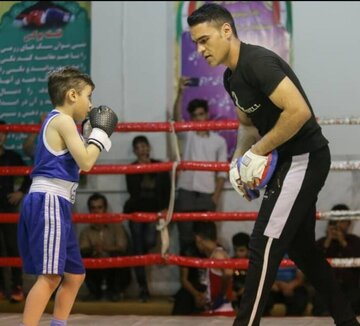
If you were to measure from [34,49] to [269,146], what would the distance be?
258 centimetres

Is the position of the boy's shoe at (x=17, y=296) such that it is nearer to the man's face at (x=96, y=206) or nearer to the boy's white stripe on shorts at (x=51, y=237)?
the man's face at (x=96, y=206)

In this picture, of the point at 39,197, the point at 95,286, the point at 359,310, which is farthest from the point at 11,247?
the point at 359,310

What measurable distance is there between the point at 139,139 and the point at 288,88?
2.92 meters

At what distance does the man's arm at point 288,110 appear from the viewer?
2674 millimetres

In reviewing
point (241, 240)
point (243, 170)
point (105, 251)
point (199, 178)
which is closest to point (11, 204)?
point (105, 251)

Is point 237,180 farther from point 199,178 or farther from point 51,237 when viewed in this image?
point 199,178

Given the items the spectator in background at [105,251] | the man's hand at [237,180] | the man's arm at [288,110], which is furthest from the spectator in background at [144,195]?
the man's arm at [288,110]

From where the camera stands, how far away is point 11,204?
461 cm

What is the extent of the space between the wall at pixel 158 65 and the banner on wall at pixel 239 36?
0.28 ft

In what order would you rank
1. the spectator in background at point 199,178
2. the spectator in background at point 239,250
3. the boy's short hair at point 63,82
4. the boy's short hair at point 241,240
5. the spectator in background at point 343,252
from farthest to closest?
the spectator in background at point 199,178
the boy's short hair at point 241,240
the spectator in background at point 239,250
the spectator in background at point 343,252
the boy's short hair at point 63,82

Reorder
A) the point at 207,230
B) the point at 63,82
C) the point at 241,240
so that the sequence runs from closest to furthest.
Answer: the point at 63,82, the point at 241,240, the point at 207,230

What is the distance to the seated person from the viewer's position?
4758mm

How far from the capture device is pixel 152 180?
5.47m

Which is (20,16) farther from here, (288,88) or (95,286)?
(288,88)
